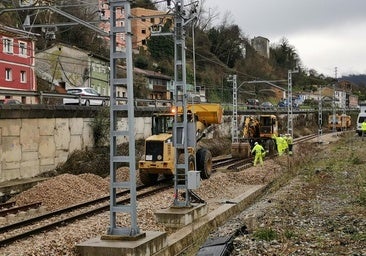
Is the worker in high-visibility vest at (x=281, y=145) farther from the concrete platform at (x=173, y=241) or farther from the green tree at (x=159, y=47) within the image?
the green tree at (x=159, y=47)

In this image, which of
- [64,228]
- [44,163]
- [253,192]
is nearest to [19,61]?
[44,163]

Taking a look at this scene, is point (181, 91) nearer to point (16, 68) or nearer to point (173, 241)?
point (173, 241)

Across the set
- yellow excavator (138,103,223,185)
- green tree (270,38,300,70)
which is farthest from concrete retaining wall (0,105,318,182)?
green tree (270,38,300,70)

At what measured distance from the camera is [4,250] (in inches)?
465

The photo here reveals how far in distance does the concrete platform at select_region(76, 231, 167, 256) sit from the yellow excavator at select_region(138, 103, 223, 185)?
986 cm

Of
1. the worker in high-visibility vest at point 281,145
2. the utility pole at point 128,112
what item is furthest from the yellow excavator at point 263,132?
the utility pole at point 128,112

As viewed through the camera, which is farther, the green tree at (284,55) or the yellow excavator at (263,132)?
the green tree at (284,55)

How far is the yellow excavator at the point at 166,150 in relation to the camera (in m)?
22.1

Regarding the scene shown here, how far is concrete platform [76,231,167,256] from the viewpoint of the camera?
10086mm

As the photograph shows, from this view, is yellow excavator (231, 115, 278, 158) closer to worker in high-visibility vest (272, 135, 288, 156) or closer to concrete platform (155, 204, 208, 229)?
worker in high-visibility vest (272, 135, 288, 156)

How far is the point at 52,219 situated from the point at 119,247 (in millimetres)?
6136

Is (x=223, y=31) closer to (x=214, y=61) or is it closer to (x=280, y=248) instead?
(x=214, y=61)

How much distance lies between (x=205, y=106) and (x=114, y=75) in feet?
46.3

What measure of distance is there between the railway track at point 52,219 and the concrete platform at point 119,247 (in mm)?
2926
